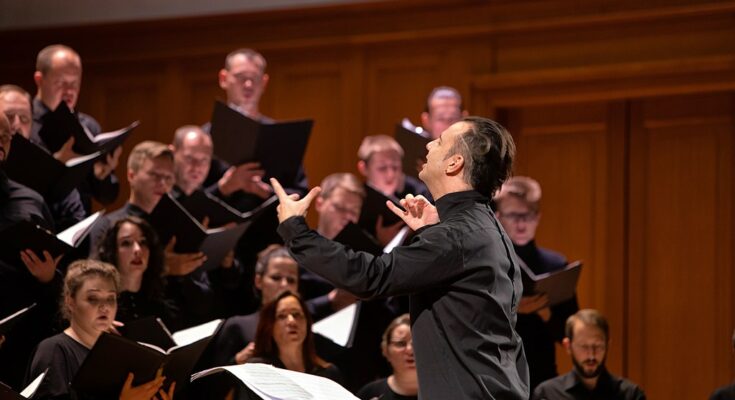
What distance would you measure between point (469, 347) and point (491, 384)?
0.33 ft

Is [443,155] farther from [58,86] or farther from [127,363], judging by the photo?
[58,86]

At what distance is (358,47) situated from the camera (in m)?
8.20

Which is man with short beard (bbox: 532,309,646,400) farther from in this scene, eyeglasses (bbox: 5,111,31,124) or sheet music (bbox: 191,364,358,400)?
eyeglasses (bbox: 5,111,31,124)

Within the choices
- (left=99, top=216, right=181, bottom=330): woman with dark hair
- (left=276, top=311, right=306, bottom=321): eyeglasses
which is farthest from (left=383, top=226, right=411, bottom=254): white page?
(left=99, top=216, right=181, bottom=330): woman with dark hair

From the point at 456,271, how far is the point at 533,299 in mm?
2469

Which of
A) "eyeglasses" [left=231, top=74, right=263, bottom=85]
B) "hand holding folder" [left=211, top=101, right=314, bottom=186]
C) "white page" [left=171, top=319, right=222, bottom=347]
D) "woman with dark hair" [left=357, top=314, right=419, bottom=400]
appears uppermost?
"eyeglasses" [left=231, top=74, right=263, bottom=85]

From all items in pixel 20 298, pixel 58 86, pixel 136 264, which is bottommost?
pixel 20 298

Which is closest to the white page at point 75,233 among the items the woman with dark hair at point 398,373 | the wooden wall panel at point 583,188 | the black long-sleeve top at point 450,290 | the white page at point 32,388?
the white page at point 32,388

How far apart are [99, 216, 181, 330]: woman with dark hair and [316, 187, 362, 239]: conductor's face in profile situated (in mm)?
1091

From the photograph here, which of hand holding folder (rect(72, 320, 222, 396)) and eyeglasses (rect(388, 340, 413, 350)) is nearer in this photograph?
hand holding folder (rect(72, 320, 222, 396))

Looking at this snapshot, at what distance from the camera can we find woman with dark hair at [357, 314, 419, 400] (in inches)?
193

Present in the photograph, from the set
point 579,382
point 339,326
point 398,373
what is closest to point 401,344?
point 398,373

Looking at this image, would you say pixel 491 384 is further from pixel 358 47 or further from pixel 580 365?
pixel 358 47

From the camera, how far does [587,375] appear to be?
521 cm
